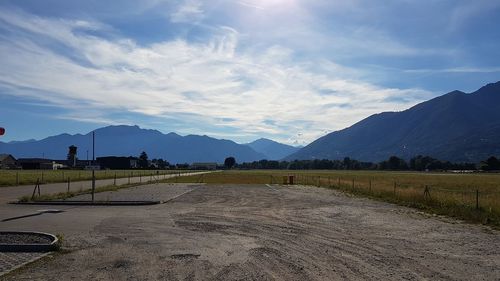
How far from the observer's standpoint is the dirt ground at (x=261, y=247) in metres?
9.29

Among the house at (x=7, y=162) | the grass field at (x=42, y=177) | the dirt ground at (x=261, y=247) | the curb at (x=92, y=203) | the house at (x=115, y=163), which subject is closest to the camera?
the dirt ground at (x=261, y=247)

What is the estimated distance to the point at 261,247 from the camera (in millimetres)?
12164

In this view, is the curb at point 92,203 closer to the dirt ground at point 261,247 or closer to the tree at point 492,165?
the dirt ground at point 261,247

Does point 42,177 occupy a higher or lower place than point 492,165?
lower

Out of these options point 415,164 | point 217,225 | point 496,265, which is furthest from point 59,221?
point 415,164

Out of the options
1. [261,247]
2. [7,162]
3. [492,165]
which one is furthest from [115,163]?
[261,247]

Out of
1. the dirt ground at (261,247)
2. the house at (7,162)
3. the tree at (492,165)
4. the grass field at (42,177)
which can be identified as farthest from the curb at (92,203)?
the tree at (492,165)

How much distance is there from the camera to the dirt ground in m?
9.29

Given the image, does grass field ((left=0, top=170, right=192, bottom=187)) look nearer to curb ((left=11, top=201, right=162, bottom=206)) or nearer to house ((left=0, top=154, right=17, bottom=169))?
curb ((left=11, top=201, right=162, bottom=206))

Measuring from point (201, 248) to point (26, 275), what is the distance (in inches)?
165

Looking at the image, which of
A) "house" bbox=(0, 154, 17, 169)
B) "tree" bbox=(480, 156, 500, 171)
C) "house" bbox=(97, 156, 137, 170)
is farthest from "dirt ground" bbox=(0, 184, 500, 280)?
"house" bbox=(97, 156, 137, 170)

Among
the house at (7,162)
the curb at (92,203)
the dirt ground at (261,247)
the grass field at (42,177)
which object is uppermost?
the house at (7,162)

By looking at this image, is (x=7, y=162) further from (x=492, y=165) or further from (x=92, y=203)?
(x=92, y=203)

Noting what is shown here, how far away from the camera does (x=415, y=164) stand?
641ft
